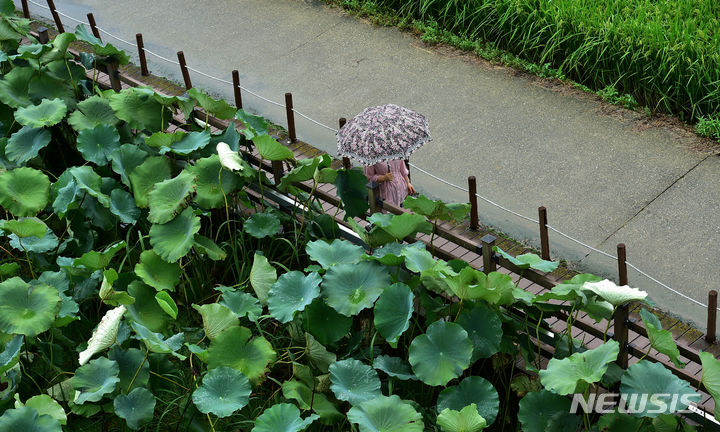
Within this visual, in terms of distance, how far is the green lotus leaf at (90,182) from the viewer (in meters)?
6.13

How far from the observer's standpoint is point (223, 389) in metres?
4.90

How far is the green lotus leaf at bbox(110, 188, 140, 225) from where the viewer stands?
20.5ft

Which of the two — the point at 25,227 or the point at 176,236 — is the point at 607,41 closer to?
the point at 176,236

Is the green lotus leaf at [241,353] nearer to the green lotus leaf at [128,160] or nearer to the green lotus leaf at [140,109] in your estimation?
the green lotus leaf at [128,160]

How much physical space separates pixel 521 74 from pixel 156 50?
13.4 feet

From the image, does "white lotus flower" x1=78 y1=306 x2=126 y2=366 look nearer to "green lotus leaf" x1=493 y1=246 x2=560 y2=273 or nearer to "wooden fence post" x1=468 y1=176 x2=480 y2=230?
"green lotus leaf" x1=493 y1=246 x2=560 y2=273

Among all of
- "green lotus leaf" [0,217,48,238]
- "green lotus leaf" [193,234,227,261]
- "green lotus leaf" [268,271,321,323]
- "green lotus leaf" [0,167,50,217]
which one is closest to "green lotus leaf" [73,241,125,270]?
"green lotus leaf" [0,217,48,238]

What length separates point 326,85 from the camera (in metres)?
9.52

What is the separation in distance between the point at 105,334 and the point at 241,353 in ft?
2.45

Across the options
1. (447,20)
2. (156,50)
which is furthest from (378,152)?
(156,50)

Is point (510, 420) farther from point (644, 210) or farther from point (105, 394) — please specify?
point (644, 210)

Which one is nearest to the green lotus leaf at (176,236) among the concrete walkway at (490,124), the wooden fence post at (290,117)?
the wooden fence post at (290,117)

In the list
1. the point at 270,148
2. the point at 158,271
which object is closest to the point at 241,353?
the point at 158,271

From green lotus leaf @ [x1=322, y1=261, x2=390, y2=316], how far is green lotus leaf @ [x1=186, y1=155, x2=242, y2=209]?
48.3 inches
